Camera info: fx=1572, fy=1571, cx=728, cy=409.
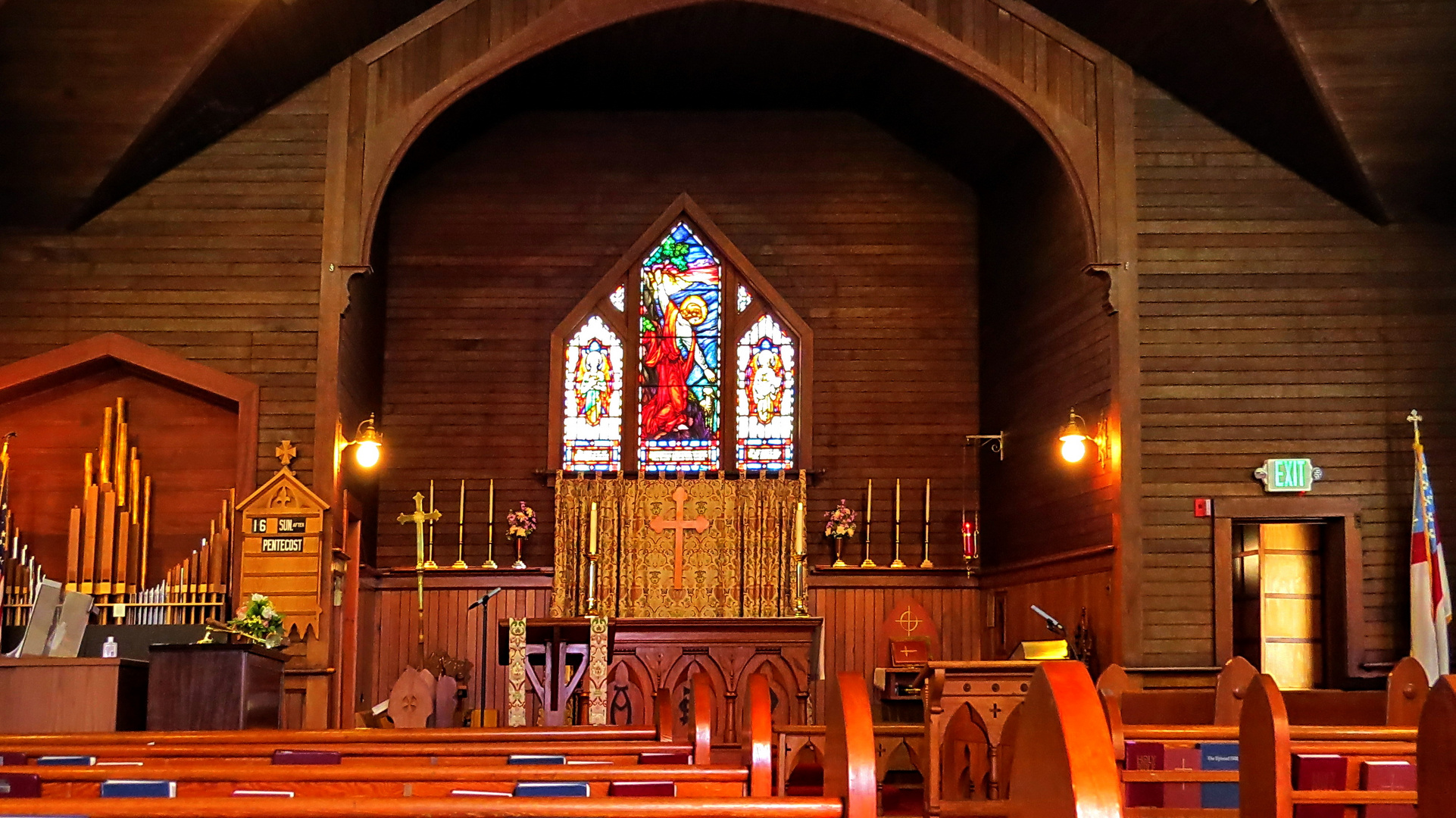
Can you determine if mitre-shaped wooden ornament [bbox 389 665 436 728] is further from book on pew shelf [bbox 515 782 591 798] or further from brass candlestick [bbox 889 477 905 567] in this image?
book on pew shelf [bbox 515 782 591 798]

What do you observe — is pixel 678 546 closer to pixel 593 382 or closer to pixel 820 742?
pixel 593 382

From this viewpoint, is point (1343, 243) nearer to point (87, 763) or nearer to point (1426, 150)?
point (1426, 150)

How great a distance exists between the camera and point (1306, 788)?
4035mm

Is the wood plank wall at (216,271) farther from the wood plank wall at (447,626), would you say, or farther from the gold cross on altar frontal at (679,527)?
the gold cross on altar frontal at (679,527)

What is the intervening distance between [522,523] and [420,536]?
0.89 m

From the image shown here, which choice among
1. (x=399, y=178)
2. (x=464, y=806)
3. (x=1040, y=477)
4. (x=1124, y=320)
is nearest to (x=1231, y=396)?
(x=1124, y=320)

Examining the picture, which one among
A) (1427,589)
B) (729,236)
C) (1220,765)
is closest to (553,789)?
(1220,765)

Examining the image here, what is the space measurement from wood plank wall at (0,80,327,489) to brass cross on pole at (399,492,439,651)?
1690 millimetres

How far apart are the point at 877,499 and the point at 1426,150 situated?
4.97 m

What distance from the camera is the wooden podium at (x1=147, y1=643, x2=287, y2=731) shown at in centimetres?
785

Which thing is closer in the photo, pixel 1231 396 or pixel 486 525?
pixel 1231 396

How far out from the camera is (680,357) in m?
13.1

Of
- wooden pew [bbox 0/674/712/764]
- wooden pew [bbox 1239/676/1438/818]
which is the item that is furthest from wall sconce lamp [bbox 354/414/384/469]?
wooden pew [bbox 1239/676/1438/818]

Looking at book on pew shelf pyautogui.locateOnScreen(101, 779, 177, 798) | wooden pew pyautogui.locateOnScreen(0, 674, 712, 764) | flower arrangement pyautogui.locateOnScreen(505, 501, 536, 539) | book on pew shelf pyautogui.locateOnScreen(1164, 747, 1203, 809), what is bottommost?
book on pew shelf pyautogui.locateOnScreen(1164, 747, 1203, 809)
